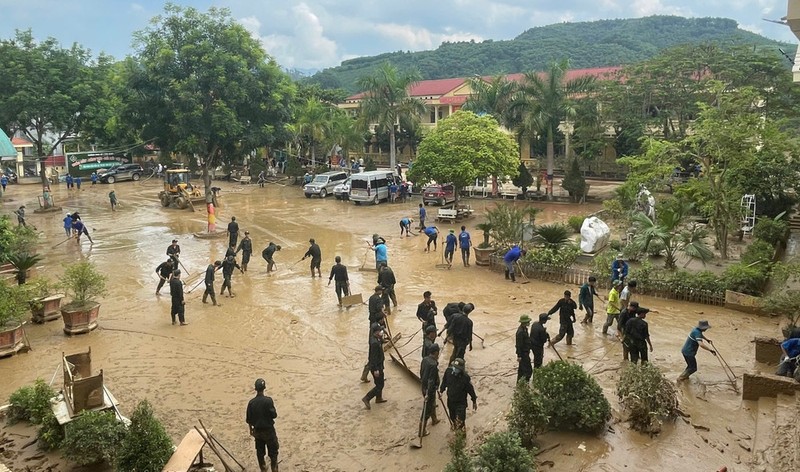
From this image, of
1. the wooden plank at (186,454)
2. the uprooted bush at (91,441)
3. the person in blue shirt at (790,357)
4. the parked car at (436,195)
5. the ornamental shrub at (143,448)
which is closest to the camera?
the wooden plank at (186,454)

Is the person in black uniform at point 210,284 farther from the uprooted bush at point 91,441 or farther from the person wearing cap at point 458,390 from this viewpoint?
the person wearing cap at point 458,390

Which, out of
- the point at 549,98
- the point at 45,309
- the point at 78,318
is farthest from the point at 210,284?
the point at 549,98

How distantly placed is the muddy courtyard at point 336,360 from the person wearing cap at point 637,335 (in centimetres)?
66

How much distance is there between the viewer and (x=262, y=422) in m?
7.88

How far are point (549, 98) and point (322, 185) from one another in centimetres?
1347

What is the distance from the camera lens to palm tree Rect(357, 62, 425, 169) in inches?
1464

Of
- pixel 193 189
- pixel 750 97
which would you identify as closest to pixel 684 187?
pixel 750 97

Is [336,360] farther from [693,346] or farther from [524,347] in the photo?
[693,346]

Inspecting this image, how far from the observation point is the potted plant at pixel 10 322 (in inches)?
484

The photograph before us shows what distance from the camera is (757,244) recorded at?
17.0 m

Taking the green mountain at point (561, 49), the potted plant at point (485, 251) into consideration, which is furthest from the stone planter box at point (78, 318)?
the green mountain at point (561, 49)

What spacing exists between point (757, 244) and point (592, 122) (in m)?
19.8

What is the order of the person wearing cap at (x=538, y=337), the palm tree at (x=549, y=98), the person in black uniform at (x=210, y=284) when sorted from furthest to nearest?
the palm tree at (x=549, y=98), the person in black uniform at (x=210, y=284), the person wearing cap at (x=538, y=337)

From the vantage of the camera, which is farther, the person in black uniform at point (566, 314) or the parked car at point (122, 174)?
the parked car at point (122, 174)
